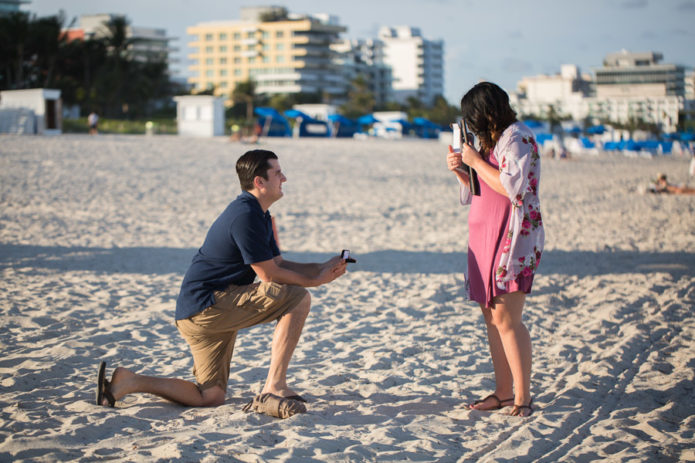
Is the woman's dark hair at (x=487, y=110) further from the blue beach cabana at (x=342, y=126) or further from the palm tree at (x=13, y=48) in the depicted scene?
the palm tree at (x=13, y=48)

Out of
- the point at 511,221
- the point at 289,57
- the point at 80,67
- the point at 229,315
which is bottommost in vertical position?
the point at 229,315

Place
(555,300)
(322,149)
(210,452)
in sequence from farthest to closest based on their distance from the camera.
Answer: (322,149) < (555,300) < (210,452)

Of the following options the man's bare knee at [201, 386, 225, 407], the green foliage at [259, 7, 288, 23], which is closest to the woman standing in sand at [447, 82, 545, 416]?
the man's bare knee at [201, 386, 225, 407]

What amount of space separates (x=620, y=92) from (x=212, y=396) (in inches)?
5544

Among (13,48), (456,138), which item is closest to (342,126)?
(13,48)

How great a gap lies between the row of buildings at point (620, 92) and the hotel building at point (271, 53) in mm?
33007

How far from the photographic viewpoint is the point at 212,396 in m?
3.53

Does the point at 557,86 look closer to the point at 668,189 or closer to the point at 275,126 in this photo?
the point at 275,126

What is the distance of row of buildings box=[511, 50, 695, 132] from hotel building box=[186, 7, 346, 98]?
33007 millimetres

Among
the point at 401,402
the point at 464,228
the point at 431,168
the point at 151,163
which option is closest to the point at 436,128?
the point at 431,168

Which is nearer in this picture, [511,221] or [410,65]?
[511,221]

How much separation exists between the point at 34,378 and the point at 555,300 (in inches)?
175

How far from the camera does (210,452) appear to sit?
2906 mm

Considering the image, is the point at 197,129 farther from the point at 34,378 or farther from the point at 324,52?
the point at 324,52
